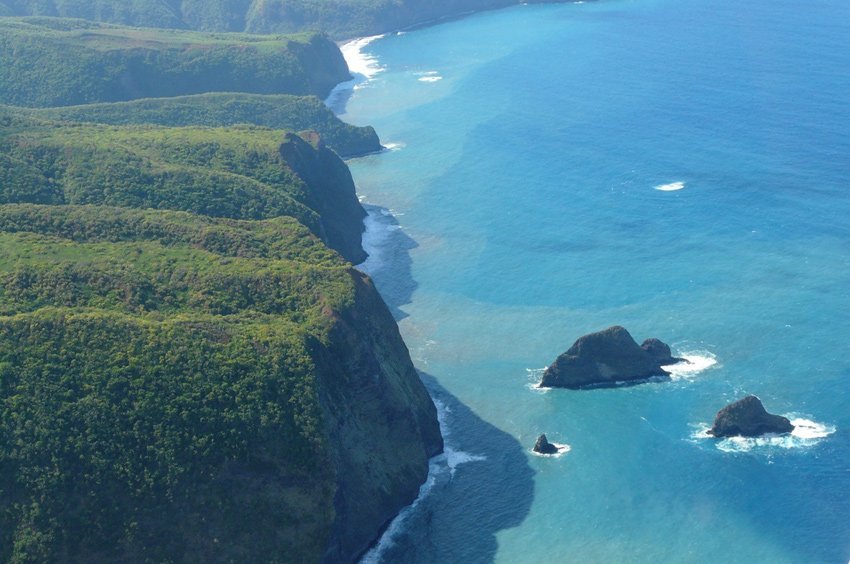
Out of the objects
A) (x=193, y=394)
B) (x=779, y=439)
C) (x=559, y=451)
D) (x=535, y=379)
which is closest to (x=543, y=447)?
(x=559, y=451)

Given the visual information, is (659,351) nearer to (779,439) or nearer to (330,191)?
(779,439)

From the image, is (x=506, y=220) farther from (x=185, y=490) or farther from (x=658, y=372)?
(x=185, y=490)

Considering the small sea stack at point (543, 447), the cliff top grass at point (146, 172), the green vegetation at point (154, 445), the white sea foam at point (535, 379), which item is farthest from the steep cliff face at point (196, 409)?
the cliff top grass at point (146, 172)

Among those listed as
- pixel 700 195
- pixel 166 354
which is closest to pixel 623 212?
pixel 700 195

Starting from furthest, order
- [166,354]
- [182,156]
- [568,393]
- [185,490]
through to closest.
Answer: [182,156] < [568,393] < [166,354] < [185,490]

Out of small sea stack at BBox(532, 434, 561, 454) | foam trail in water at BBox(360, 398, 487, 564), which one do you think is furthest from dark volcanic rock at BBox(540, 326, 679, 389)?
foam trail in water at BBox(360, 398, 487, 564)

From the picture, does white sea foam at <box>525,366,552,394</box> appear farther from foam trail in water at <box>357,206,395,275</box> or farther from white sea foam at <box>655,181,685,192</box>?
white sea foam at <box>655,181,685,192</box>

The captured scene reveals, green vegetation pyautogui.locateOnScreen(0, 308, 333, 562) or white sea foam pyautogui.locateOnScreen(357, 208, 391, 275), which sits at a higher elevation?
green vegetation pyautogui.locateOnScreen(0, 308, 333, 562)

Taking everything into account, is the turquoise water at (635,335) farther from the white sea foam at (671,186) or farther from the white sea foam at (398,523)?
the white sea foam at (671,186)
